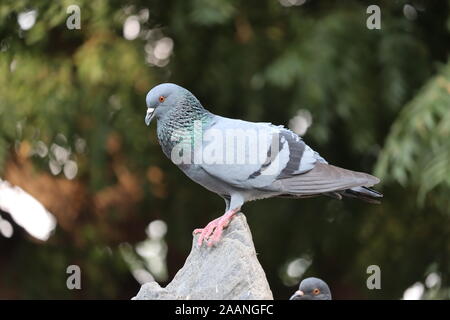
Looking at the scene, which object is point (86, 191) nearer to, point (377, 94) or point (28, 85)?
point (28, 85)

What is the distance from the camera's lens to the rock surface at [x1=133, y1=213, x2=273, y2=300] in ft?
11.7

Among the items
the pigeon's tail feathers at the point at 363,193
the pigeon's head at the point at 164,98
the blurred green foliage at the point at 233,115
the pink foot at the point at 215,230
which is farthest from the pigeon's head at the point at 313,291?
the blurred green foliage at the point at 233,115

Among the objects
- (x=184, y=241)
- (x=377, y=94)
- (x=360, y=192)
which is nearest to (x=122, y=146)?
A: (x=184, y=241)

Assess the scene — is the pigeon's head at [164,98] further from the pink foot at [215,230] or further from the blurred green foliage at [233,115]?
the blurred green foliage at [233,115]

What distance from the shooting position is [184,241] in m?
8.12

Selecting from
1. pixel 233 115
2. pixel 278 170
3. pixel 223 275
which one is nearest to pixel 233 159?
pixel 278 170

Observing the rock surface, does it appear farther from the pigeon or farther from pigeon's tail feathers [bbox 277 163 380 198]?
pigeon's tail feathers [bbox 277 163 380 198]

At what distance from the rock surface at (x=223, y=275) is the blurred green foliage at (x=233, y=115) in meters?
2.81

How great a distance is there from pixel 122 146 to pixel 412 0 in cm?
290

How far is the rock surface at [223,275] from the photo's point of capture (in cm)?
357

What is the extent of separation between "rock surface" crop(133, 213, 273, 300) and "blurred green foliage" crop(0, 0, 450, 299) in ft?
9.23
